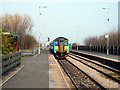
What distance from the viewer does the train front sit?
20500mm

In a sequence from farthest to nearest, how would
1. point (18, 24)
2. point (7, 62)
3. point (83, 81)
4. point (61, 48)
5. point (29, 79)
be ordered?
1. point (18, 24)
2. point (61, 48)
3. point (83, 81)
4. point (7, 62)
5. point (29, 79)

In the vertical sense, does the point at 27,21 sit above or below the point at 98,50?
above

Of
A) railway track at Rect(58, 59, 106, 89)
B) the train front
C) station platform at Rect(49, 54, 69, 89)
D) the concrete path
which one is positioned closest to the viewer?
the concrete path

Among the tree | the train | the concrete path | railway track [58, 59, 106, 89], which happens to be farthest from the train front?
the tree

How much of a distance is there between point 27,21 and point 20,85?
105 feet

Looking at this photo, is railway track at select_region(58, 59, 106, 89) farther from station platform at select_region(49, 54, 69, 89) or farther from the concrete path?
the concrete path

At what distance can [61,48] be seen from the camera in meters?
20.6

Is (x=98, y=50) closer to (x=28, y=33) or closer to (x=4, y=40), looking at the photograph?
(x=28, y=33)

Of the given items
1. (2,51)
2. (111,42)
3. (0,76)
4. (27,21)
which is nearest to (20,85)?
(0,76)

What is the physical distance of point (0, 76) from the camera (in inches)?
288

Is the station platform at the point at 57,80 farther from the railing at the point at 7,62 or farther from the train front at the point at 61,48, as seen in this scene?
the train front at the point at 61,48

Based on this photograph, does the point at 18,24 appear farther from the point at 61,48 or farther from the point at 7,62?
the point at 7,62

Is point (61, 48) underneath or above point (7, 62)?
above

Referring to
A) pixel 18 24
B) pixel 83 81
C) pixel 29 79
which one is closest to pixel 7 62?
pixel 29 79
